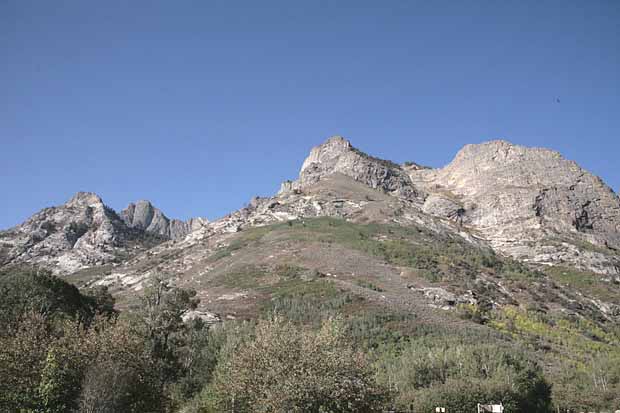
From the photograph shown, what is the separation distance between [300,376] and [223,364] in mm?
16586

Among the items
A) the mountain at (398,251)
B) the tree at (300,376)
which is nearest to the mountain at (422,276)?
the mountain at (398,251)

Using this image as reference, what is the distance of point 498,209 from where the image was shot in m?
196

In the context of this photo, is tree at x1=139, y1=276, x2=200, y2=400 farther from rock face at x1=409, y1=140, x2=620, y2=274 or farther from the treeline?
rock face at x1=409, y1=140, x2=620, y2=274

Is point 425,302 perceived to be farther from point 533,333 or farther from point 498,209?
point 498,209

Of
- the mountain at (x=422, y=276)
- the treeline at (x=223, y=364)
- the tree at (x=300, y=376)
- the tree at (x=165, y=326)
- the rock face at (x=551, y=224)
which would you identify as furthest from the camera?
the rock face at (x=551, y=224)

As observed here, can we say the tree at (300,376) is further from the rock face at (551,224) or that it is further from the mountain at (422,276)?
the rock face at (551,224)

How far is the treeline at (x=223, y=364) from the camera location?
1166 inches

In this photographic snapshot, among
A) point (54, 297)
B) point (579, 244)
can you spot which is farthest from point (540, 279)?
point (54, 297)

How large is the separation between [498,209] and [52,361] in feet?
613

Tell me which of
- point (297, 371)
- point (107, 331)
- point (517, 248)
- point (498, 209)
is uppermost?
point (498, 209)

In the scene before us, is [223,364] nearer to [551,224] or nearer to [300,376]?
[300,376]

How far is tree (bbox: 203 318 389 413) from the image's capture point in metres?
29.5

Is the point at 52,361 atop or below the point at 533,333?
below

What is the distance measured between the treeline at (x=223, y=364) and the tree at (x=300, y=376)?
77 mm
